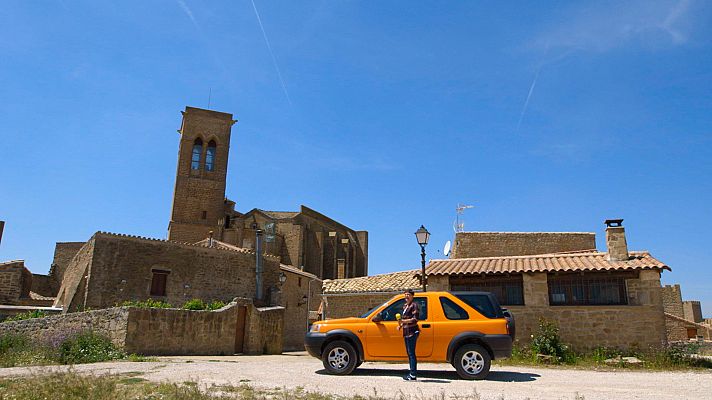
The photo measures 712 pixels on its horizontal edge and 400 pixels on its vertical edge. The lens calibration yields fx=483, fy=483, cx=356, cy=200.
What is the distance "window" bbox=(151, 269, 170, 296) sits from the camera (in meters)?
21.7

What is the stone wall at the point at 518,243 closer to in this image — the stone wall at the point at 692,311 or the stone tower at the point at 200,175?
the stone wall at the point at 692,311

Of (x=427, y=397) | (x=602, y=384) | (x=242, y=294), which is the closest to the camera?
(x=427, y=397)

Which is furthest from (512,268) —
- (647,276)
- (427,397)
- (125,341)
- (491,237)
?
(125,341)

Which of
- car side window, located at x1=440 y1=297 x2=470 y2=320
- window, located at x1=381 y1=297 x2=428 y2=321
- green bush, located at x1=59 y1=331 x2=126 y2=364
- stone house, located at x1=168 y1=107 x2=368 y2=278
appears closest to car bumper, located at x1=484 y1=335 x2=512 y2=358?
car side window, located at x1=440 y1=297 x2=470 y2=320

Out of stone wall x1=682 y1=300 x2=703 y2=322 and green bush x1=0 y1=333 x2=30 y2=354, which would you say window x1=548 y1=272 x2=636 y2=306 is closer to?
green bush x1=0 y1=333 x2=30 y2=354

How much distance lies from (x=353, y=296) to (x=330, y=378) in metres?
11.5

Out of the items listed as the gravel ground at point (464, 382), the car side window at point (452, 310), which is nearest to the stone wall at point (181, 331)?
the gravel ground at point (464, 382)

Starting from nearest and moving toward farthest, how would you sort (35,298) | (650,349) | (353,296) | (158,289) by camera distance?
(650,349) → (353,296) → (158,289) → (35,298)

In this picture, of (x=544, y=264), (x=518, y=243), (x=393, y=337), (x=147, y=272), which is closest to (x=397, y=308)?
(x=393, y=337)

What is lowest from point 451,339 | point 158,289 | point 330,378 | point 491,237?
point 330,378

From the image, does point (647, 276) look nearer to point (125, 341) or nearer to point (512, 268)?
point (512, 268)

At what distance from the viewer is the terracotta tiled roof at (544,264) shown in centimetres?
1311

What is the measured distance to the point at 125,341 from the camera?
1388 cm

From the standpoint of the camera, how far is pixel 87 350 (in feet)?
39.8
